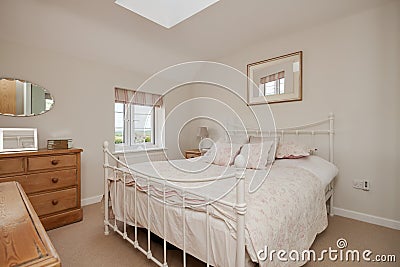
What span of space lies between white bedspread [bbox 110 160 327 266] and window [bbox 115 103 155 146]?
173cm

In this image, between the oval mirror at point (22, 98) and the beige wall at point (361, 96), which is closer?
the beige wall at point (361, 96)

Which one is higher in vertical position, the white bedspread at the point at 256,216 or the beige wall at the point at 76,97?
the beige wall at the point at 76,97

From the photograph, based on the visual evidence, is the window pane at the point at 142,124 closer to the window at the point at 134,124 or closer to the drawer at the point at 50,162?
the window at the point at 134,124

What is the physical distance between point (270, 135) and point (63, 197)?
2859mm

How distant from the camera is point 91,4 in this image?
229 centimetres

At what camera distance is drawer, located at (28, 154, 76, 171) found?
2.25 m

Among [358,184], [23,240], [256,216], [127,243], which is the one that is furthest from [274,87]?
[23,240]

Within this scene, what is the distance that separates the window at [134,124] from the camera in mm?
3641

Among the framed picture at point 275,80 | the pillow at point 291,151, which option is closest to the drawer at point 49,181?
the pillow at point 291,151

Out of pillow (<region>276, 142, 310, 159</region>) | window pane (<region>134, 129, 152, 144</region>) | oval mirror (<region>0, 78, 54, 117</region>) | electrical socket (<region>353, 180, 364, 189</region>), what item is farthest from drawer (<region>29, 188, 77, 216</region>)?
electrical socket (<region>353, 180, 364, 189</region>)

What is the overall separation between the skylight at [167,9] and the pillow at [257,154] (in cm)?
174

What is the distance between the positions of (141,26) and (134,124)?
1.68 metres

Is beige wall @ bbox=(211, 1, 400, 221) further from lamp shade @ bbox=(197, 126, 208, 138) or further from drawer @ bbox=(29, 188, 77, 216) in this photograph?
drawer @ bbox=(29, 188, 77, 216)

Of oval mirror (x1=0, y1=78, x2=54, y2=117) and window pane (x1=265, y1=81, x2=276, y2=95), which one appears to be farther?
window pane (x1=265, y1=81, x2=276, y2=95)
